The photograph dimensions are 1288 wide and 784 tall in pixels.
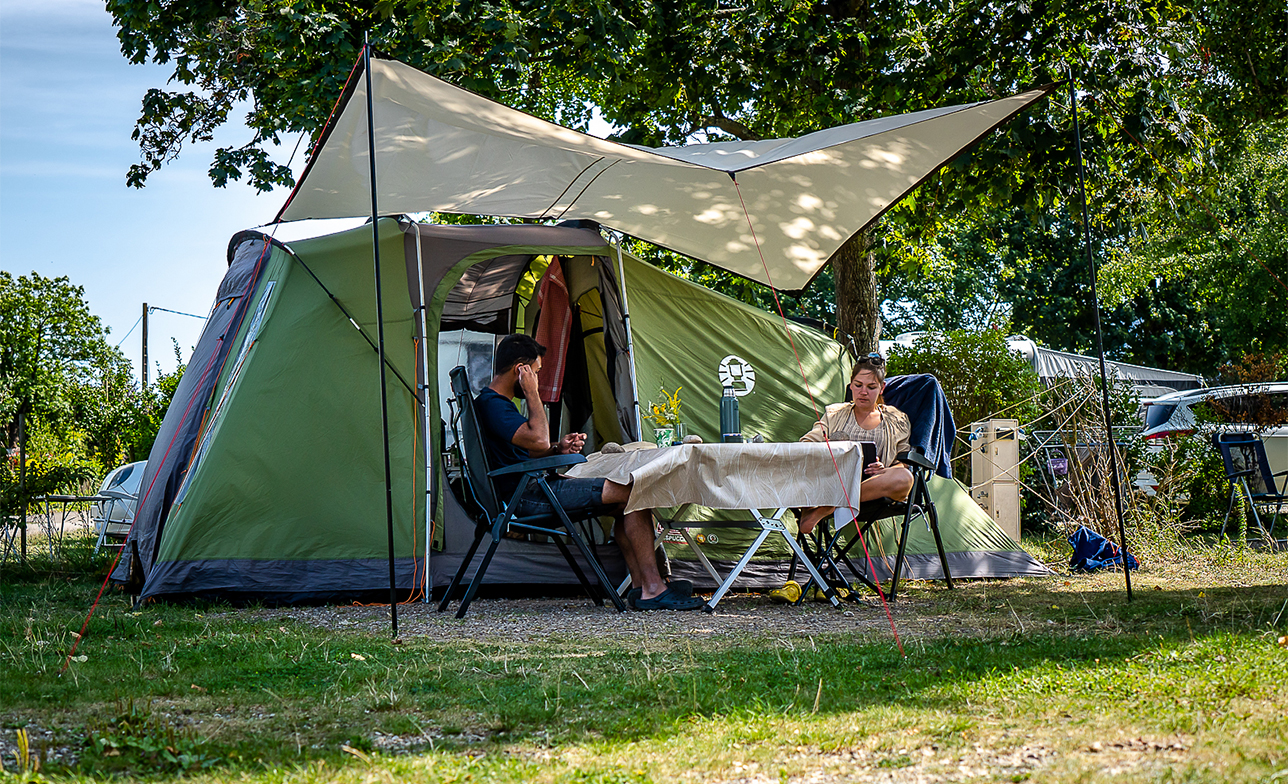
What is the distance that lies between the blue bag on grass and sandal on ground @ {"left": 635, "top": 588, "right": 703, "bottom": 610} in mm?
2480

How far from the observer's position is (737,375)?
5688 millimetres

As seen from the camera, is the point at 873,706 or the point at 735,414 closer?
the point at 873,706

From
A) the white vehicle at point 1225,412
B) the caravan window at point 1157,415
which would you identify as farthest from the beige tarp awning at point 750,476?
the caravan window at point 1157,415

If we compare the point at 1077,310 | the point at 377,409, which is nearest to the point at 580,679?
the point at 377,409

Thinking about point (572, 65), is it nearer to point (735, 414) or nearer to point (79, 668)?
point (735, 414)

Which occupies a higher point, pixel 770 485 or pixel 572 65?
pixel 572 65

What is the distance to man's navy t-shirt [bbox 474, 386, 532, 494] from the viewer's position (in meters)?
4.49

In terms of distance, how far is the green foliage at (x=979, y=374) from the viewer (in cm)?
798

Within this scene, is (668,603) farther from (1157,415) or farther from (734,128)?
(1157,415)

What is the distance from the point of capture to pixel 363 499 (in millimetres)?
4988

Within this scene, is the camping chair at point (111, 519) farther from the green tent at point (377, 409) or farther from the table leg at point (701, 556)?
the table leg at point (701, 556)

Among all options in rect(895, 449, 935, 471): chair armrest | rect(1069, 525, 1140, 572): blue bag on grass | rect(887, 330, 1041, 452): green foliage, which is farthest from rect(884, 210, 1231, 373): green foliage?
rect(895, 449, 935, 471): chair armrest

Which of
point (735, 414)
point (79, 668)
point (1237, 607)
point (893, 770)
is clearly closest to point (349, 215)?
point (735, 414)

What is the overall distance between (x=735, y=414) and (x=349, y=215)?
1954 millimetres
